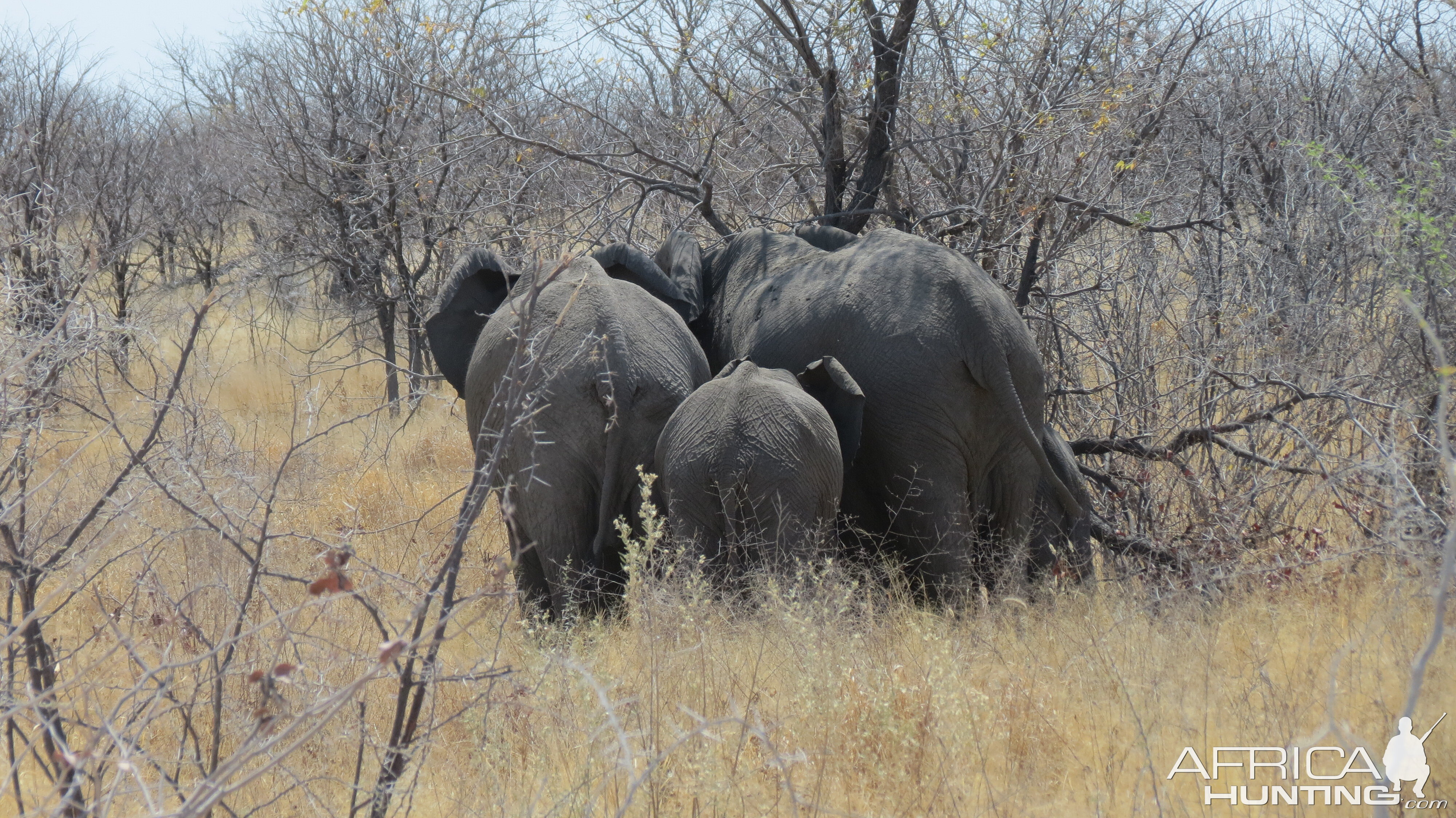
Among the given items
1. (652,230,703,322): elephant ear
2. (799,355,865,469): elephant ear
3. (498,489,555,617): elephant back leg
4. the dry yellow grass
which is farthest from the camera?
(652,230,703,322): elephant ear

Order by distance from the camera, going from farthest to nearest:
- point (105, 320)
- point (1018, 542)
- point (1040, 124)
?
point (1040, 124) < point (1018, 542) < point (105, 320)

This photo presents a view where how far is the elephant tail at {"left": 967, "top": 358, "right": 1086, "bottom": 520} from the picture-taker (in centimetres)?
566

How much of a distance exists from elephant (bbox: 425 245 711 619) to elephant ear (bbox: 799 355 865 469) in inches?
24.4

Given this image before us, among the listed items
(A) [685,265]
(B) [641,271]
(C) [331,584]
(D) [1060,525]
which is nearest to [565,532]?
(B) [641,271]

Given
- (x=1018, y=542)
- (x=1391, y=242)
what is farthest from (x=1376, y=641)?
(x=1391, y=242)

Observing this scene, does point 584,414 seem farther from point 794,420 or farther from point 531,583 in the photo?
point 531,583

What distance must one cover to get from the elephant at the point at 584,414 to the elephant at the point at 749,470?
0.87ft

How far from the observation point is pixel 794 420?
5.04 metres

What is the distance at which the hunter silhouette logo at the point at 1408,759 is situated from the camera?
8.52ft

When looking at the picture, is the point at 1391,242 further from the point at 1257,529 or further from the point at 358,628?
the point at 358,628

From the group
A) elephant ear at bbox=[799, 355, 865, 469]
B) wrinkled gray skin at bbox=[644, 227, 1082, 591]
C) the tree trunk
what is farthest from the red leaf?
the tree trunk

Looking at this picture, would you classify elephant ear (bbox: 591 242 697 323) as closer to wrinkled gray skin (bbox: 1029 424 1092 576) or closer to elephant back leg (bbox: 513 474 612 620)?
elephant back leg (bbox: 513 474 612 620)

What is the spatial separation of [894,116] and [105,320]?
17.0 feet

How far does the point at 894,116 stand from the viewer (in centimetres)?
787
